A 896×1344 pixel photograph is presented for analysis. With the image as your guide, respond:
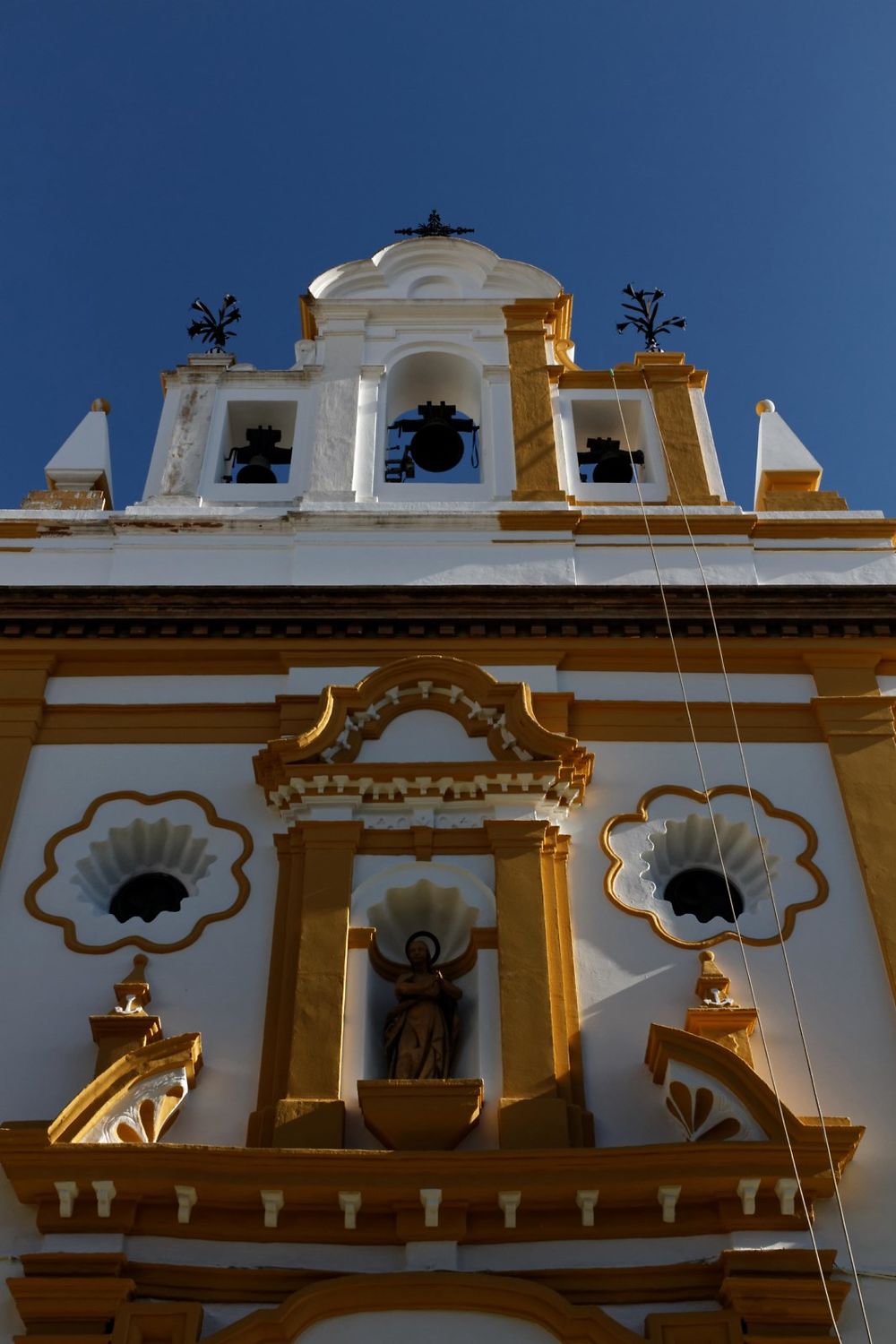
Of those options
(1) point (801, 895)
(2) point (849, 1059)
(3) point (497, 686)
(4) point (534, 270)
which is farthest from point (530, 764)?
(4) point (534, 270)

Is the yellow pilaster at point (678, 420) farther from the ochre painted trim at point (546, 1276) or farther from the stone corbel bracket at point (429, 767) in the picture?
the ochre painted trim at point (546, 1276)

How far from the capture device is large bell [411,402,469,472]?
1370 centimetres

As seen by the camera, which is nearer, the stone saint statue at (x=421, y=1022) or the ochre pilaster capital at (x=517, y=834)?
the stone saint statue at (x=421, y=1022)

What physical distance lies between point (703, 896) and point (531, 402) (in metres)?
4.71

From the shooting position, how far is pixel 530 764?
9.70 meters

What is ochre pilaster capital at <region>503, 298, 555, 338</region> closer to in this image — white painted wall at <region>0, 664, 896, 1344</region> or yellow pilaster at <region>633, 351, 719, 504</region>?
yellow pilaster at <region>633, 351, 719, 504</region>

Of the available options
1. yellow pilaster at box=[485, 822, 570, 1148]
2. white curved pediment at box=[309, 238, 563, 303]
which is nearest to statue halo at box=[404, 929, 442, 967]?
yellow pilaster at box=[485, 822, 570, 1148]

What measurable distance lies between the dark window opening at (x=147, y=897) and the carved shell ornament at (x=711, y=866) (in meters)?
2.42

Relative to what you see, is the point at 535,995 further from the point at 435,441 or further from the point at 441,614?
the point at 435,441

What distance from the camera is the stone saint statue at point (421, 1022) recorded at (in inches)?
335

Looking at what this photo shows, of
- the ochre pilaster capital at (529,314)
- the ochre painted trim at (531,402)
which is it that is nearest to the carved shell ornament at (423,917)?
the ochre painted trim at (531,402)

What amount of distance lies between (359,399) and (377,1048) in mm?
5873

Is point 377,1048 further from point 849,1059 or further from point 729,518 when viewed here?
point 729,518

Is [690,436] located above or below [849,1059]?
above
